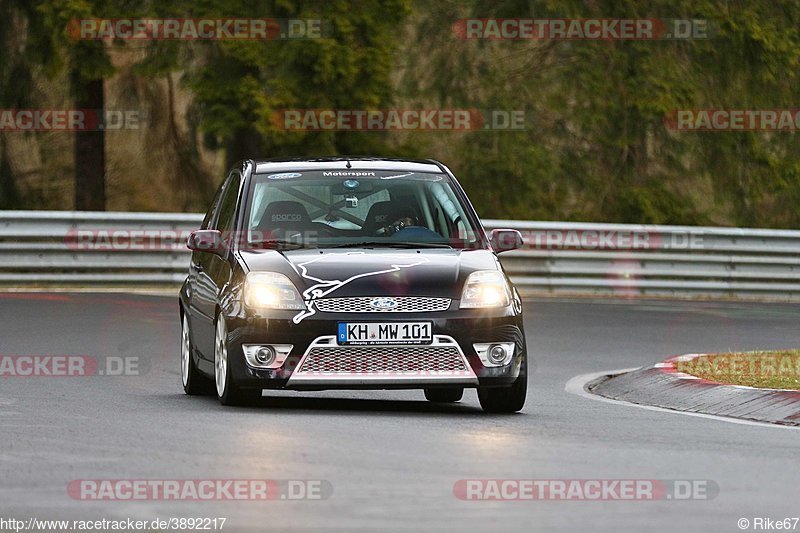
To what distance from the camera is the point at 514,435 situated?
1172 centimetres

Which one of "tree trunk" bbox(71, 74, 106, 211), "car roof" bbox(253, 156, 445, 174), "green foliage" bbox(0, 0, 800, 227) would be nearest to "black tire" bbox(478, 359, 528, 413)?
"car roof" bbox(253, 156, 445, 174)

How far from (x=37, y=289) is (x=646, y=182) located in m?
13.9

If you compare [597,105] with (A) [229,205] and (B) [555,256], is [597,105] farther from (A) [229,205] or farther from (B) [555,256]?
(A) [229,205]

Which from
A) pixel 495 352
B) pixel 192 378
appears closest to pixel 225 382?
pixel 192 378

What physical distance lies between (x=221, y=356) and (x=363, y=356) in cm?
112

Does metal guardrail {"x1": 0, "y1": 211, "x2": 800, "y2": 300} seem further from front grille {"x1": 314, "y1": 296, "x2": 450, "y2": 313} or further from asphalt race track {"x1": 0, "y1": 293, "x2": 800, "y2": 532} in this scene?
front grille {"x1": 314, "y1": 296, "x2": 450, "y2": 313}

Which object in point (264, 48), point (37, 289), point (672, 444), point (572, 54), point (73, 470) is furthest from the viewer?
point (572, 54)

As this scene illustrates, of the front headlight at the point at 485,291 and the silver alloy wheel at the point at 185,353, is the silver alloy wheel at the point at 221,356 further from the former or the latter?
the front headlight at the point at 485,291

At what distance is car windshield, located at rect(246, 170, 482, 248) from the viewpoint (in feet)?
44.6

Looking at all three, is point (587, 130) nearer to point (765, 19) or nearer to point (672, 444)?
point (765, 19)

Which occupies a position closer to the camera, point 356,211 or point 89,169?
point 356,211

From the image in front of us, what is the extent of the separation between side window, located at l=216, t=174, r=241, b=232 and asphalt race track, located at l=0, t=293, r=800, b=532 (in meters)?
1.23

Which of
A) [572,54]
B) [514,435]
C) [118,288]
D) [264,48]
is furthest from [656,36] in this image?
[514,435]

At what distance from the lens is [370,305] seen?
12.6 meters
